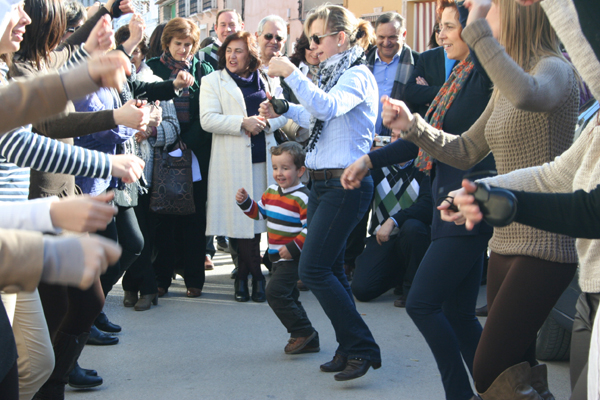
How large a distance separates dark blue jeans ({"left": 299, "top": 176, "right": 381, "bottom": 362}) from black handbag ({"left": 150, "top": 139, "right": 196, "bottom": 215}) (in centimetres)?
203

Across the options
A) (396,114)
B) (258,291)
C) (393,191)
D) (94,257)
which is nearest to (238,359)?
(258,291)

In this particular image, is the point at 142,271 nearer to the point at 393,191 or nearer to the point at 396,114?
the point at 393,191

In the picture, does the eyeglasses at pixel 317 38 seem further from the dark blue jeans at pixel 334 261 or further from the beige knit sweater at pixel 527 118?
the beige knit sweater at pixel 527 118

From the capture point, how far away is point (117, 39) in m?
5.43

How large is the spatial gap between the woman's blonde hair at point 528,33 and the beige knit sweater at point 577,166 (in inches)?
12.4

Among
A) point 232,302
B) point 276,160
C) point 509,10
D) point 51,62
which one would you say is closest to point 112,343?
point 232,302

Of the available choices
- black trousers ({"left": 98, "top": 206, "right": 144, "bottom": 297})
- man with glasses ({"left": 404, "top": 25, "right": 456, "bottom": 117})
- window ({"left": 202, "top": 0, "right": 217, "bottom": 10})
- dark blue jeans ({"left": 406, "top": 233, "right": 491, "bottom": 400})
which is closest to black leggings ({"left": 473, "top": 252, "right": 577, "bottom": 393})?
dark blue jeans ({"left": 406, "top": 233, "right": 491, "bottom": 400})

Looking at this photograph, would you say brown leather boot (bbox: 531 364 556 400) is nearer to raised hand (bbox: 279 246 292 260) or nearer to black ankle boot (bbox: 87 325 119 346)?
raised hand (bbox: 279 246 292 260)

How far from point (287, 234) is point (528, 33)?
226 centimetres

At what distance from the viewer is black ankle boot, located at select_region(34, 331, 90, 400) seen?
3092 mm

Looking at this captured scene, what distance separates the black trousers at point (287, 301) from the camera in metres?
4.11

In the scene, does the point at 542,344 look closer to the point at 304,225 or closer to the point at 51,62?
the point at 304,225

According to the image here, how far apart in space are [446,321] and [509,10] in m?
1.36

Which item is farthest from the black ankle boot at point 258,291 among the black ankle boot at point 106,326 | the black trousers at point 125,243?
the black trousers at point 125,243
